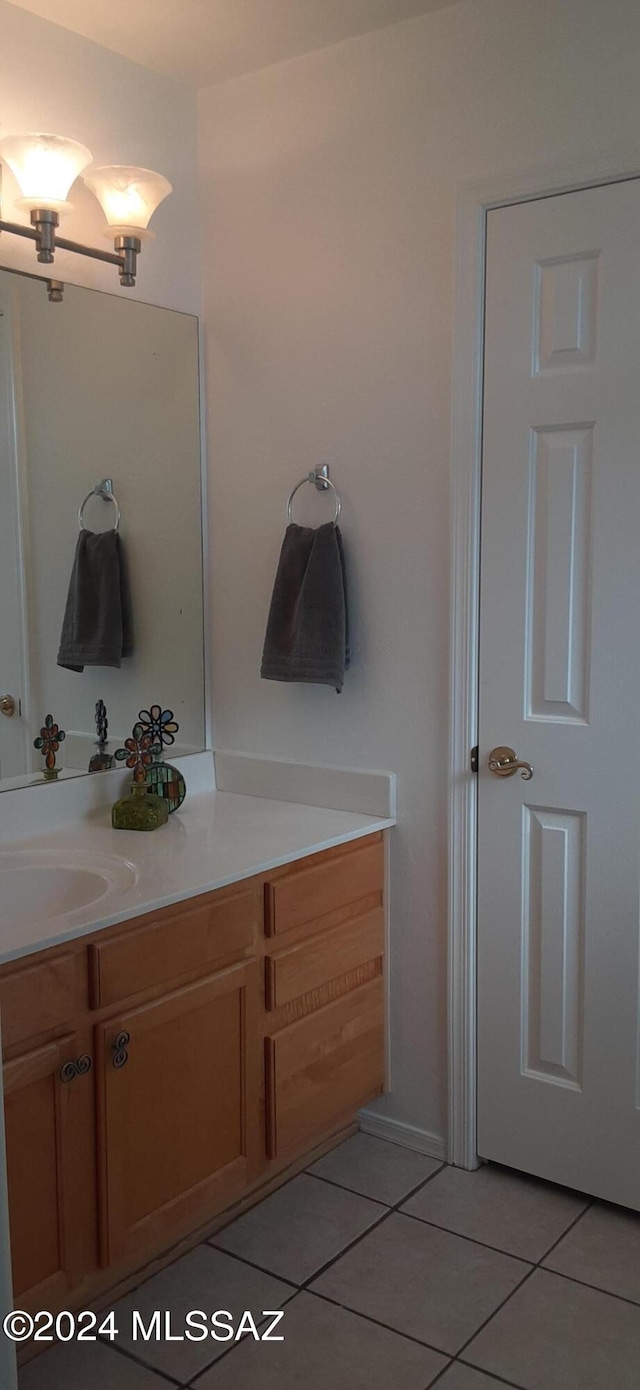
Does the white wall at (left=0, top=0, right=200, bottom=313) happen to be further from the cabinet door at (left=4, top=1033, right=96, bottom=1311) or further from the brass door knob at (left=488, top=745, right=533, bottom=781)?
the cabinet door at (left=4, top=1033, right=96, bottom=1311)

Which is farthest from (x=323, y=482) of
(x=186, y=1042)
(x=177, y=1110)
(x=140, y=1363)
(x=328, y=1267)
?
(x=140, y=1363)

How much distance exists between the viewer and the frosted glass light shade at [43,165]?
2.07 m

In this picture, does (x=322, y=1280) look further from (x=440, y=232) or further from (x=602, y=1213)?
(x=440, y=232)

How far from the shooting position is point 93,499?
2461 millimetres

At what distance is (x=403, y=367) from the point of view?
2396 mm

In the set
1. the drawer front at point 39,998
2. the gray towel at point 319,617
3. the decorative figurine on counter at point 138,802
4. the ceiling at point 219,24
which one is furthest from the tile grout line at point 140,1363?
the ceiling at point 219,24

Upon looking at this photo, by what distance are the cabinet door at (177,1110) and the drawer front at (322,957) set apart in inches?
2.6

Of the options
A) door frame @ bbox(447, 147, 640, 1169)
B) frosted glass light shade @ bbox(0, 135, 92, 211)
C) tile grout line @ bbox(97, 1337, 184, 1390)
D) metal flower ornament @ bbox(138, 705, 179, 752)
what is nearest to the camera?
tile grout line @ bbox(97, 1337, 184, 1390)

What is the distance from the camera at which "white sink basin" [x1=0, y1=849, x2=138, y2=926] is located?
208 centimetres

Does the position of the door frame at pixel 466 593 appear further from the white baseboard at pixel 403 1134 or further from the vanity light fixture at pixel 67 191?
the vanity light fixture at pixel 67 191

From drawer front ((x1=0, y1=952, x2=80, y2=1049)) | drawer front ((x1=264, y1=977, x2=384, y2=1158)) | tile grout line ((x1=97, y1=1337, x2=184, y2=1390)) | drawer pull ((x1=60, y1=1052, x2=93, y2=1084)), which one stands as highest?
drawer front ((x1=0, y1=952, x2=80, y2=1049))

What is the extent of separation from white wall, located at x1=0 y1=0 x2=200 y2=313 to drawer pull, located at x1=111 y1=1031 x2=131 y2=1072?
149 cm

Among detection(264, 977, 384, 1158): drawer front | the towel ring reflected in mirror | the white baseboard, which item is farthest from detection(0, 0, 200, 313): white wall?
the white baseboard

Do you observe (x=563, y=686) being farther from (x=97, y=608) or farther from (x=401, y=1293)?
(x=401, y=1293)
